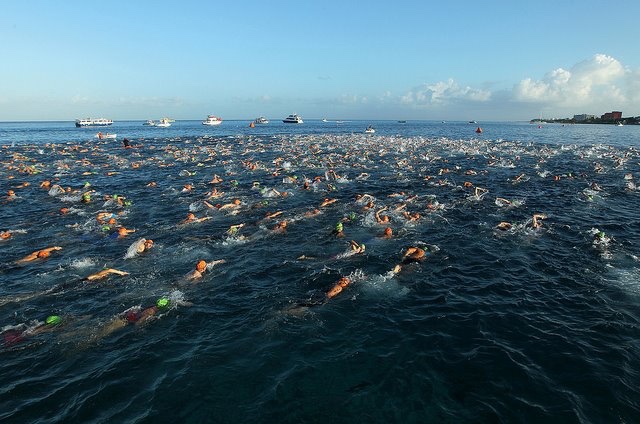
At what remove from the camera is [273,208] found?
2481cm

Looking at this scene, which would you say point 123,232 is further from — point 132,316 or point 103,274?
point 132,316

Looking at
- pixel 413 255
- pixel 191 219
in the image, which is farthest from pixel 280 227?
pixel 413 255

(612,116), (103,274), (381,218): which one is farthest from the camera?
(612,116)

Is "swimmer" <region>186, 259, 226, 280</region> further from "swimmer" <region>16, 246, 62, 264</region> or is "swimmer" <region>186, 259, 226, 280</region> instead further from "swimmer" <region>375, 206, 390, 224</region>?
"swimmer" <region>375, 206, 390, 224</region>

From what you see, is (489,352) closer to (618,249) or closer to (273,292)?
(273,292)

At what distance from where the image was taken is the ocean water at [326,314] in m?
8.57

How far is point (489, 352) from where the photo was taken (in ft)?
33.6

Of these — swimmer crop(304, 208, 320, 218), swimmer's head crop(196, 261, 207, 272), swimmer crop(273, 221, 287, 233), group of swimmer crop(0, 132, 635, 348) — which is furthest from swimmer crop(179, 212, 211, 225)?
swimmer's head crop(196, 261, 207, 272)

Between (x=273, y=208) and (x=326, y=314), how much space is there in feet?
44.7

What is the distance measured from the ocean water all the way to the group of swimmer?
0.25m

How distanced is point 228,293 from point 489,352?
28.8 ft

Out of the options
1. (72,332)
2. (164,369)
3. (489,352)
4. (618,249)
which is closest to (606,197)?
(618,249)

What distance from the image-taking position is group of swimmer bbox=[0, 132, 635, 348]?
15375 mm

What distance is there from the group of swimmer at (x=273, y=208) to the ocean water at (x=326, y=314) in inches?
9.9
